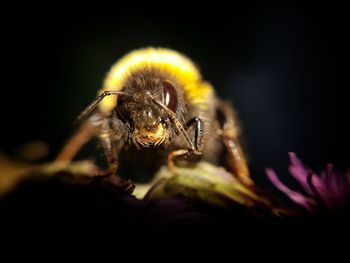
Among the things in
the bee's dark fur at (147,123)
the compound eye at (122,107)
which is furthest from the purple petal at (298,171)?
the compound eye at (122,107)

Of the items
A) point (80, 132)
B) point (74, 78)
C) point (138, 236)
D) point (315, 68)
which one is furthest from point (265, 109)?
point (138, 236)

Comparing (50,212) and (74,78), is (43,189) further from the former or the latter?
(74,78)

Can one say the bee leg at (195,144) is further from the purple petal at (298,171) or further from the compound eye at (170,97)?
the purple petal at (298,171)

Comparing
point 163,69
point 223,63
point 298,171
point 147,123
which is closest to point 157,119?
point 147,123

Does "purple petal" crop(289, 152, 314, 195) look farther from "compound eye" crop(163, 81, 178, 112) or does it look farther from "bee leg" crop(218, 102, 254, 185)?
"compound eye" crop(163, 81, 178, 112)

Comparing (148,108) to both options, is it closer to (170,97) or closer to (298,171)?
(170,97)
